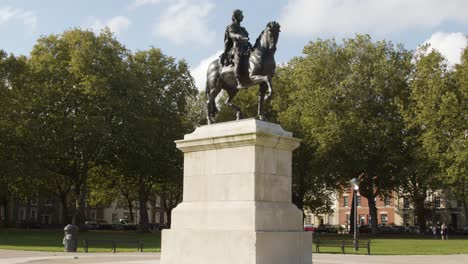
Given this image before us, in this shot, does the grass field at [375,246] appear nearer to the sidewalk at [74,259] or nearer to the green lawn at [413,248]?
the green lawn at [413,248]

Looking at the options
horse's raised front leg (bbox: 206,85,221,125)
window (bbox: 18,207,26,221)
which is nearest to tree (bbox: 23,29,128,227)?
horse's raised front leg (bbox: 206,85,221,125)

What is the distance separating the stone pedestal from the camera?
14.1 meters

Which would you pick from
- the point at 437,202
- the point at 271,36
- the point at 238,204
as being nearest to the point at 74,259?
the point at 238,204

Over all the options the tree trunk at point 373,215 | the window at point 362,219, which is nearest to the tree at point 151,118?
the tree trunk at point 373,215

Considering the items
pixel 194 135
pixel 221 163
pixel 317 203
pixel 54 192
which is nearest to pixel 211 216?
pixel 221 163

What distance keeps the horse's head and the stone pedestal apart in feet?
7.74

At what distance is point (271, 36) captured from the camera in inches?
631

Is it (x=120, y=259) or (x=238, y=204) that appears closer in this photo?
(x=238, y=204)

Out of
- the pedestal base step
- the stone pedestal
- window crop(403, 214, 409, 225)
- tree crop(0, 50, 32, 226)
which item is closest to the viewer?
the pedestal base step

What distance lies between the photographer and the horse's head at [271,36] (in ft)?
52.5

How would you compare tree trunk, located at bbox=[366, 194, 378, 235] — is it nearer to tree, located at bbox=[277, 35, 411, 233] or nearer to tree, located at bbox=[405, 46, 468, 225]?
tree, located at bbox=[277, 35, 411, 233]

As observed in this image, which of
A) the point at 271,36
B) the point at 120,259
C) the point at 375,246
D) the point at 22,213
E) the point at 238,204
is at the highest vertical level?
the point at 271,36

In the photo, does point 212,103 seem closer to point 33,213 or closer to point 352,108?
point 352,108

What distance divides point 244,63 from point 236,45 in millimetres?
553
